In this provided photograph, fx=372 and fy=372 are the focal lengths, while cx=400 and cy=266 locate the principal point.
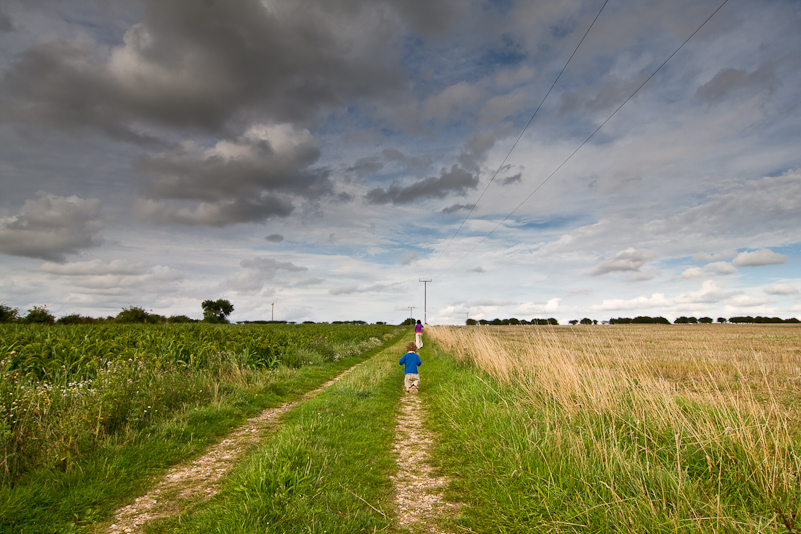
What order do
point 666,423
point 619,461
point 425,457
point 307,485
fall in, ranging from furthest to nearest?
point 425,457, point 666,423, point 307,485, point 619,461

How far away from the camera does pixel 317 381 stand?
1399 cm

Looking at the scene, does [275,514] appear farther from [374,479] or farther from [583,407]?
[583,407]

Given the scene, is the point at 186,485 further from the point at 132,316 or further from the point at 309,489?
the point at 132,316

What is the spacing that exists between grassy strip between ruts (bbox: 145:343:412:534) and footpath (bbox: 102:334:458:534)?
1 cm

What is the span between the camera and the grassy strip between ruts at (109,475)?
4445mm

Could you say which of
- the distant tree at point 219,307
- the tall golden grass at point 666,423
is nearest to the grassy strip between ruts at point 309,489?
the tall golden grass at point 666,423

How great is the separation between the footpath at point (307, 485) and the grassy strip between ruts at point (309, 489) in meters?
0.01

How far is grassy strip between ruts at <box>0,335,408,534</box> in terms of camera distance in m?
4.45

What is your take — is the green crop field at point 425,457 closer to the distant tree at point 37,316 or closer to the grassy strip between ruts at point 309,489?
the grassy strip between ruts at point 309,489

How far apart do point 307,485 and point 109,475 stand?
128 inches

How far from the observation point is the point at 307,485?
4.67 m

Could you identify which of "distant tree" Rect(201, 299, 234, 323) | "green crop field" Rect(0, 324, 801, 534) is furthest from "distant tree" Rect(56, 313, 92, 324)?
"distant tree" Rect(201, 299, 234, 323)

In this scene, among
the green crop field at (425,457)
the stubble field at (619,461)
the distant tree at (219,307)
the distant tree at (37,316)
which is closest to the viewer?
→ the stubble field at (619,461)

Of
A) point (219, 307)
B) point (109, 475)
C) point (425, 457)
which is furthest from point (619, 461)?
point (219, 307)
